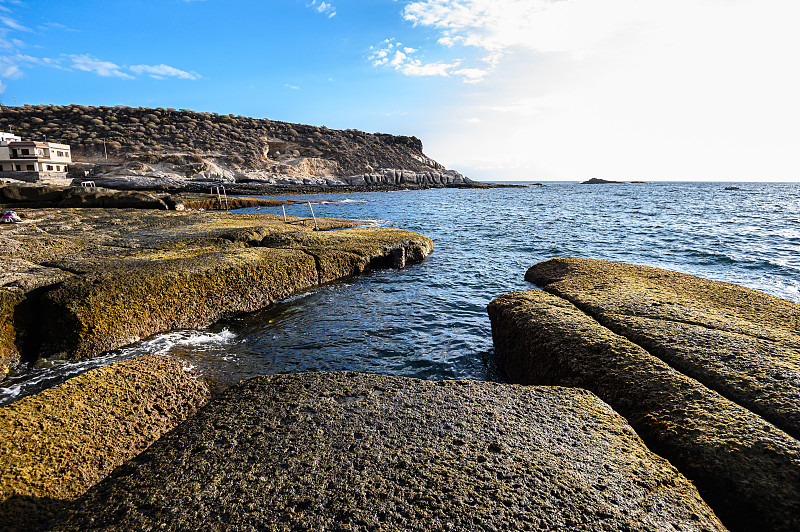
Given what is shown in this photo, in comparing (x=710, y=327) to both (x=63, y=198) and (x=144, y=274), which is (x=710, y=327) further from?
(x=63, y=198)

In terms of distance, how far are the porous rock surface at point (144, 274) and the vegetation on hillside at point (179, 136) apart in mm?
79496

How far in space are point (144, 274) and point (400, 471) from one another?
891 centimetres

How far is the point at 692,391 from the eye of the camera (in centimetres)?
499

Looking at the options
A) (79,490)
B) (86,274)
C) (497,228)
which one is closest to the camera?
(79,490)

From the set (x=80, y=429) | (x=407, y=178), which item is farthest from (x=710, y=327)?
(x=407, y=178)

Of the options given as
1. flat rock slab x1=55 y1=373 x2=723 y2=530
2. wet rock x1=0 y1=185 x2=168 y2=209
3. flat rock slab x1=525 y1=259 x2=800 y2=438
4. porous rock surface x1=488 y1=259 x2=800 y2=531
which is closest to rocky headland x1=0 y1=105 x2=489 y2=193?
wet rock x1=0 y1=185 x2=168 y2=209

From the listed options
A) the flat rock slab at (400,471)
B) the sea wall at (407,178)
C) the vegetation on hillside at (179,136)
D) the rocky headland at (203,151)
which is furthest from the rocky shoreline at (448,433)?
the sea wall at (407,178)

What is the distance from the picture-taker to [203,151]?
93.6 meters

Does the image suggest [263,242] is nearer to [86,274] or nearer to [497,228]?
[86,274]

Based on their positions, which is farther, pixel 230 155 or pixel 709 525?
pixel 230 155

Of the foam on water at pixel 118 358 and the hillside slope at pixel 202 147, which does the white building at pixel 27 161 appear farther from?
the foam on water at pixel 118 358

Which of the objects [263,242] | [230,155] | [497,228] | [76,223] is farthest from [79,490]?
[230,155]

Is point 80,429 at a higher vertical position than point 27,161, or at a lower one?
lower

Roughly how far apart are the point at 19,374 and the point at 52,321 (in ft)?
3.74
